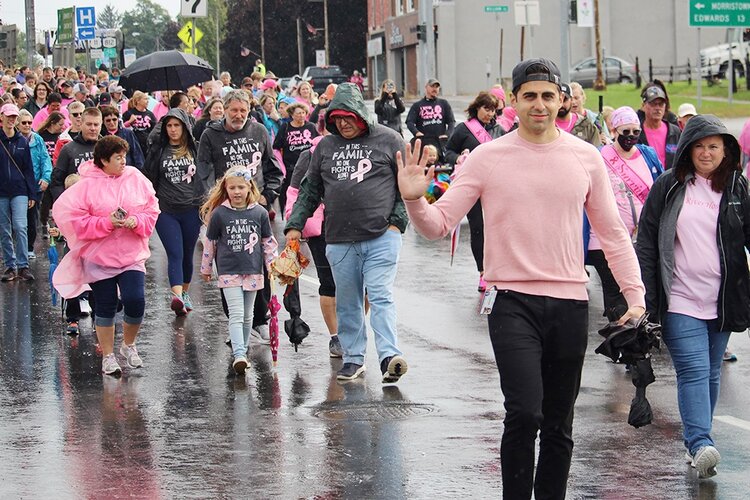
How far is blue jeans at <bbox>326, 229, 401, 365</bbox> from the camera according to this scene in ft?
30.9

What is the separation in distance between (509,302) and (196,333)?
254 inches

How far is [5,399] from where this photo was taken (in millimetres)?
9398

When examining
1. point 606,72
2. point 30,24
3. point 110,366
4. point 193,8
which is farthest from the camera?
point 606,72

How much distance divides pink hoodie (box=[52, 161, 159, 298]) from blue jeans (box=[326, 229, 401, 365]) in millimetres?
1506

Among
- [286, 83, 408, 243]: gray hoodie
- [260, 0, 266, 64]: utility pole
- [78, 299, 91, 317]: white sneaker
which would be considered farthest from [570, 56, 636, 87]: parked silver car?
[286, 83, 408, 243]: gray hoodie

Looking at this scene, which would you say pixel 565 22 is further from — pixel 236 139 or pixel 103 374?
pixel 103 374

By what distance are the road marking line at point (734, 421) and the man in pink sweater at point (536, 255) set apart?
2.60 meters

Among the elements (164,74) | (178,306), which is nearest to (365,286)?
(178,306)

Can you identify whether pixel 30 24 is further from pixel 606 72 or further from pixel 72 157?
pixel 72 157

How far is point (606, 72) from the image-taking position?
60906 mm

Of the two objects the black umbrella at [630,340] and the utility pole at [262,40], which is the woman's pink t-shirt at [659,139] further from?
the utility pole at [262,40]

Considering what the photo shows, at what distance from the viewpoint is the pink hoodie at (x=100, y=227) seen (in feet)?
33.2

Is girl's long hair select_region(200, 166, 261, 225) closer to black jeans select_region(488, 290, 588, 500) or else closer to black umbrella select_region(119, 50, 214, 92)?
black jeans select_region(488, 290, 588, 500)

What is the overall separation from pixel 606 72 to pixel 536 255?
2219 inches
